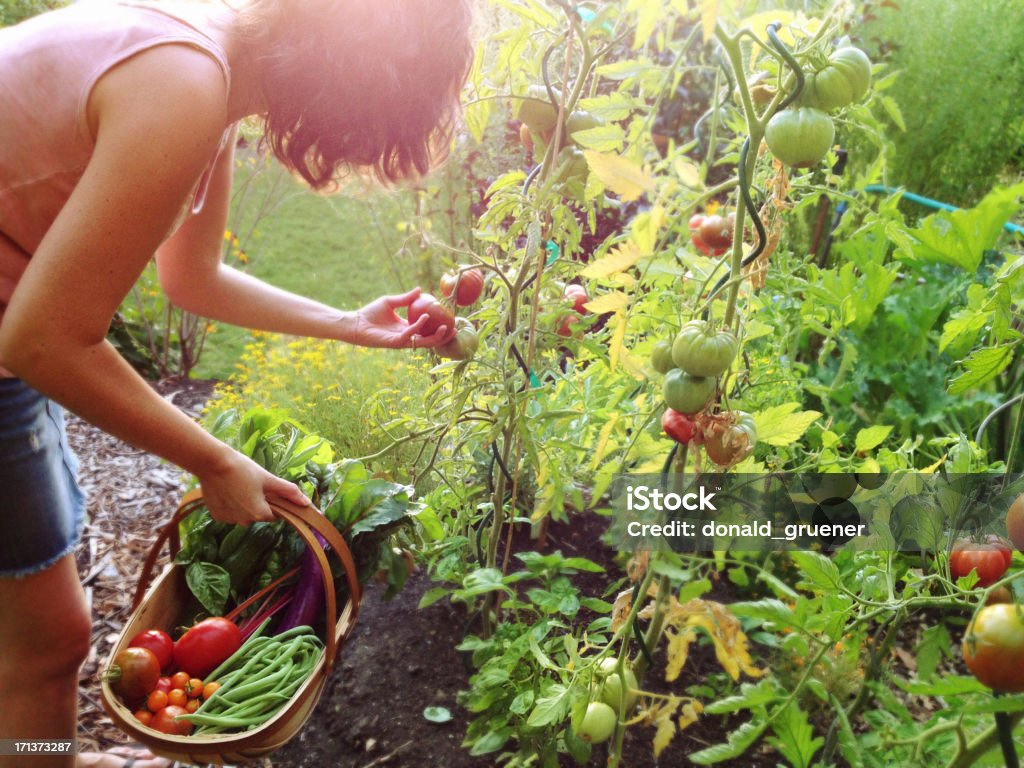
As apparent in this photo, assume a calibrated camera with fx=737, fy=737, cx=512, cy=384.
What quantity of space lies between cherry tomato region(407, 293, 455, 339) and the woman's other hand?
0.36m

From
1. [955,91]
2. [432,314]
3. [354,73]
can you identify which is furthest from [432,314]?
[955,91]

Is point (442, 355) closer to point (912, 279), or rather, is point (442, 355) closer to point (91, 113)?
point (91, 113)

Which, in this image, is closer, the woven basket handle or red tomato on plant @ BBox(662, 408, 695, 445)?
red tomato on plant @ BBox(662, 408, 695, 445)

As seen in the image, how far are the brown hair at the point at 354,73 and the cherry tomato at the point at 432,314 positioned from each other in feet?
0.82

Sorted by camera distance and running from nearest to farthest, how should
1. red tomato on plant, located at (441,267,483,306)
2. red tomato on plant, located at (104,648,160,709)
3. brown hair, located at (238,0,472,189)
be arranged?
1. brown hair, located at (238,0,472,189)
2. red tomato on plant, located at (104,648,160,709)
3. red tomato on plant, located at (441,267,483,306)

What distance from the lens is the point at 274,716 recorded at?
1160 mm

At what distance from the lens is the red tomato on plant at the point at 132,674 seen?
1.24 m

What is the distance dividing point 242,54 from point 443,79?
0.93 ft

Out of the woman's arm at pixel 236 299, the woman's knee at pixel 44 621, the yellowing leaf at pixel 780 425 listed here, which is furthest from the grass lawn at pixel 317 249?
the yellowing leaf at pixel 780 425

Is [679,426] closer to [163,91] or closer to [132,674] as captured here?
[163,91]

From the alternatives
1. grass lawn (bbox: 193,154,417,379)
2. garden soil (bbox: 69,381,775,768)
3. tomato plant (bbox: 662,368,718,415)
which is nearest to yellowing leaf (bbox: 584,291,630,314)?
tomato plant (bbox: 662,368,718,415)

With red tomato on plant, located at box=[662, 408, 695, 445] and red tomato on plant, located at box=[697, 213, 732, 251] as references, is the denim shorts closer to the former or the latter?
red tomato on plant, located at box=[662, 408, 695, 445]

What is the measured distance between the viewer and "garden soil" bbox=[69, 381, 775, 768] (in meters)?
1.53

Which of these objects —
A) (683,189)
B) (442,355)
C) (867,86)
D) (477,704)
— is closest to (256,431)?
(442,355)
